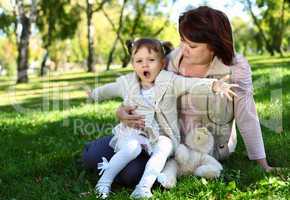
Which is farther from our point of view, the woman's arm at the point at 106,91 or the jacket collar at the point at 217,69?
the woman's arm at the point at 106,91

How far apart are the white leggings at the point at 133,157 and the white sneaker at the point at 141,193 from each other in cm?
21

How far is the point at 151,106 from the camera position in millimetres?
5051

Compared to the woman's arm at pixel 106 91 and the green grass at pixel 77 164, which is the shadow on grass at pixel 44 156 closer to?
the green grass at pixel 77 164

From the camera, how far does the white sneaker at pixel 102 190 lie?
452 centimetres

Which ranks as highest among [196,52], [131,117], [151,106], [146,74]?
[196,52]

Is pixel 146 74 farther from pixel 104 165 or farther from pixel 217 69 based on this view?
pixel 104 165

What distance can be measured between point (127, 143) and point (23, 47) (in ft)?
64.5

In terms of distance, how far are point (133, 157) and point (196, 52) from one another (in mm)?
1058

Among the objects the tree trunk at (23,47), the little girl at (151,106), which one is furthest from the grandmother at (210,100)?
the tree trunk at (23,47)

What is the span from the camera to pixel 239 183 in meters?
4.69

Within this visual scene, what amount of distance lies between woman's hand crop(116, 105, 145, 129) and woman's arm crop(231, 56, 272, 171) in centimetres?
87

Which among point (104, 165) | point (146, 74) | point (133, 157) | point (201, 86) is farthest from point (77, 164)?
point (201, 86)

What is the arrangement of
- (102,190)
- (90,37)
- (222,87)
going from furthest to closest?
(90,37)
(102,190)
(222,87)

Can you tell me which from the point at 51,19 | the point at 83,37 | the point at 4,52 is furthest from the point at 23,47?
the point at 4,52
